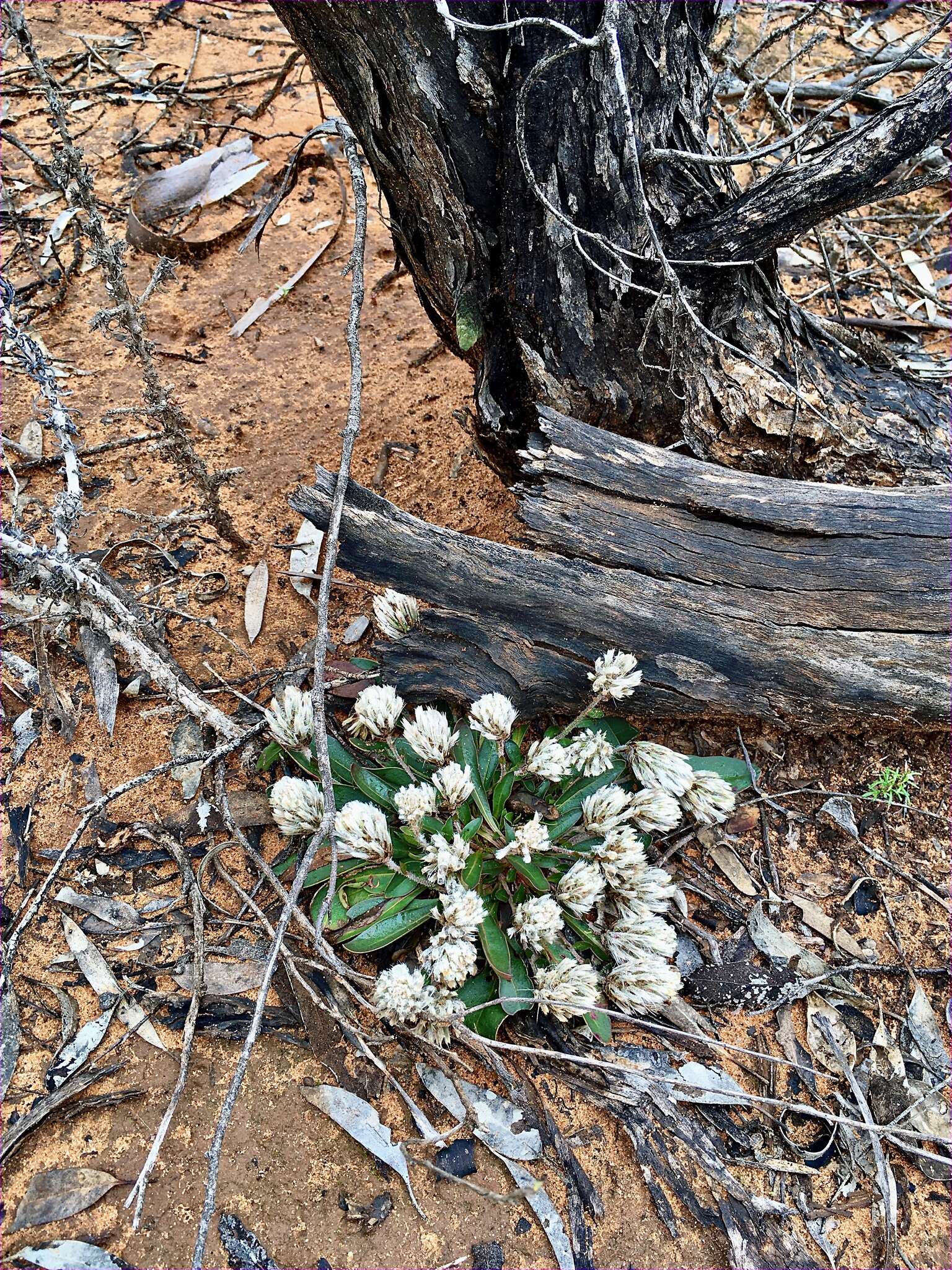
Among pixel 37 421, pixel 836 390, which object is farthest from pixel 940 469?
pixel 37 421

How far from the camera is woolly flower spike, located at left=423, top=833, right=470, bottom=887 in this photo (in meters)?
2.00

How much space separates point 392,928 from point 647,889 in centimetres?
63

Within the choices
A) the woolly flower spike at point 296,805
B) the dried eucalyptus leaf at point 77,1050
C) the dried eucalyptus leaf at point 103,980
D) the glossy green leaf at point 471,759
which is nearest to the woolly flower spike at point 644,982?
the glossy green leaf at point 471,759

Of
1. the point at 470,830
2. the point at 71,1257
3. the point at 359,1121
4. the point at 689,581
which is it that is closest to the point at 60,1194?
the point at 71,1257

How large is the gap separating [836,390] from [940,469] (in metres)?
0.39

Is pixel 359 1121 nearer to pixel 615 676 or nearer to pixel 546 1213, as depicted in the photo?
pixel 546 1213

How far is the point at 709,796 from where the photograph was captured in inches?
86.5

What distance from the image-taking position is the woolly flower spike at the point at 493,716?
2105 mm

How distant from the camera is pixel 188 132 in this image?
4.61 metres

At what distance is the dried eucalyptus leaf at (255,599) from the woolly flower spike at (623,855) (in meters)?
1.33

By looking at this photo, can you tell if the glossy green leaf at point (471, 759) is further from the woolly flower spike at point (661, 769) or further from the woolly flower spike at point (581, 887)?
the woolly flower spike at point (661, 769)

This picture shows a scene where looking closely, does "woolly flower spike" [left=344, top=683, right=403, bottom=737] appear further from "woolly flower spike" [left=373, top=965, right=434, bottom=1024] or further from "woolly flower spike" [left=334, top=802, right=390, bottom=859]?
"woolly flower spike" [left=373, top=965, right=434, bottom=1024]

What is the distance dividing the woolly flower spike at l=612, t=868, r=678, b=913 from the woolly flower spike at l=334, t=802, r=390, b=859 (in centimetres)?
59

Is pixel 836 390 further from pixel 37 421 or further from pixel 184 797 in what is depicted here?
pixel 37 421
